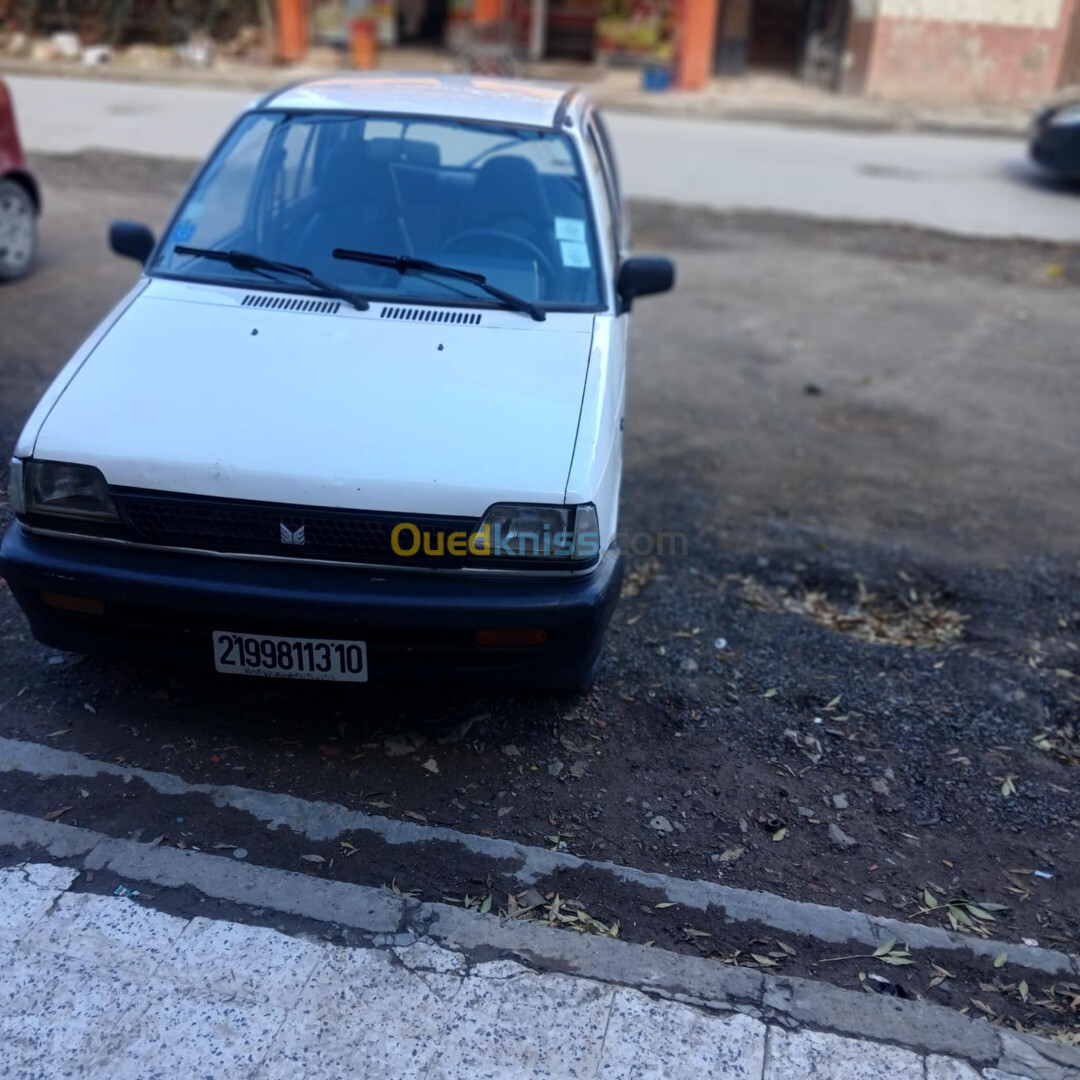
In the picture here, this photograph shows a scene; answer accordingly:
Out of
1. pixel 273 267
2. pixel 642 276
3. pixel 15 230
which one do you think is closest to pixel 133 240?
pixel 273 267

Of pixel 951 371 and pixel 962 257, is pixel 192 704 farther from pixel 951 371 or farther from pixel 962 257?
pixel 962 257

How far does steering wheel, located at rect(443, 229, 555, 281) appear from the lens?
4.48 meters

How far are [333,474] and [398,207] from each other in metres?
1.72

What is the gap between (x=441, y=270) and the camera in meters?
4.30

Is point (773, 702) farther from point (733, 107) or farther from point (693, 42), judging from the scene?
point (693, 42)

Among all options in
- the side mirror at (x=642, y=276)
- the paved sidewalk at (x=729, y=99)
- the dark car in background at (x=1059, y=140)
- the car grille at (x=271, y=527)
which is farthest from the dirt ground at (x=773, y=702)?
the paved sidewalk at (x=729, y=99)

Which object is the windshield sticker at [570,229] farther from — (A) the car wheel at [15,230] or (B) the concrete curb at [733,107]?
Result: (B) the concrete curb at [733,107]

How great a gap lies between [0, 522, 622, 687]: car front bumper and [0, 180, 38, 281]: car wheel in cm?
525

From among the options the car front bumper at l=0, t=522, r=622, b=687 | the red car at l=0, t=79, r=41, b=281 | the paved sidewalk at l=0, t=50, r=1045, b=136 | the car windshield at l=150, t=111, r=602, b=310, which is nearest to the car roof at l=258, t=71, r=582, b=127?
the car windshield at l=150, t=111, r=602, b=310

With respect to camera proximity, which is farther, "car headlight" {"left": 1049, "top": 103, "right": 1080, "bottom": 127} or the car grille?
"car headlight" {"left": 1049, "top": 103, "right": 1080, "bottom": 127}

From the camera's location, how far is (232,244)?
14.8 feet

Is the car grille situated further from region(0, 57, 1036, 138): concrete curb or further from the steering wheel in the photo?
region(0, 57, 1036, 138): concrete curb

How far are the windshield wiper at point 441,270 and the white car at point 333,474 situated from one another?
0.01 metres

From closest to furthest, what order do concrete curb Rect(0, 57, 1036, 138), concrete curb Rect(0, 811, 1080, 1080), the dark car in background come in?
concrete curb Rect(0, 811, 1080, 1080) → the dark car in background → concrete curb Rect(0, 57, 1036, 138)
